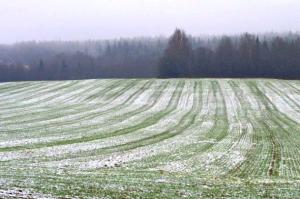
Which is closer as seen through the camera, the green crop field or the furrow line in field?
the green crop field

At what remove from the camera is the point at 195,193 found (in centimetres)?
1914

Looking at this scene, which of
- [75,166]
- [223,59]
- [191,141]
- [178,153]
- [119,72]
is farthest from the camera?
[119,72]

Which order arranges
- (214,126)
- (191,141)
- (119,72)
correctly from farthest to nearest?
(119,72)
(214,126)
(191,141)

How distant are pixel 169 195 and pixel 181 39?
124841 millimetres

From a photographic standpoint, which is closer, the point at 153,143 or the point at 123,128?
the point at 153,143

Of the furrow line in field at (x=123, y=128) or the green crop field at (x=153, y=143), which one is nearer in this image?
the green crop field at (x=153, y=143)

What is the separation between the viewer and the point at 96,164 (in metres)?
27.5

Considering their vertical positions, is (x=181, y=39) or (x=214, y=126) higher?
(x=181, y=39)

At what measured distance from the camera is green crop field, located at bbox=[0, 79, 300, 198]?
20.1 meters

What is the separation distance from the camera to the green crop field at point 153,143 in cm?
2009

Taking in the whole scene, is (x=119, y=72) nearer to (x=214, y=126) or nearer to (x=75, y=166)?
(x=214, y=126)

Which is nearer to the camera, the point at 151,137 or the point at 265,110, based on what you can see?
the point at 151,137

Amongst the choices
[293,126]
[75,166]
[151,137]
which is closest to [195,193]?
[75,166]

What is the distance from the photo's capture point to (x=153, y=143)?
121ft
